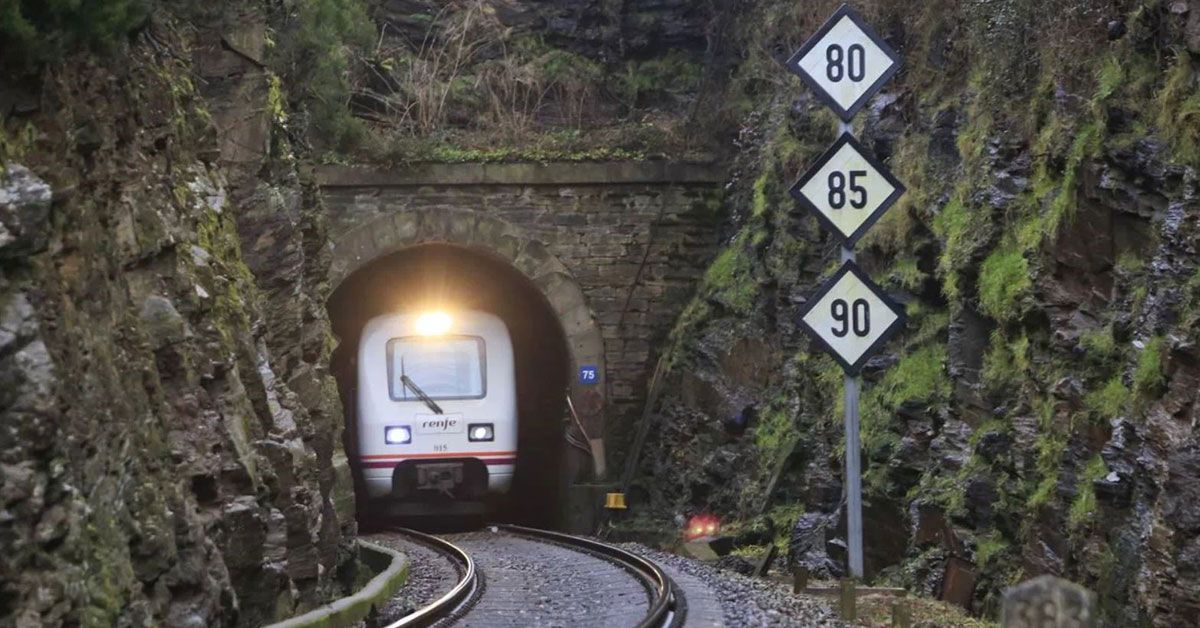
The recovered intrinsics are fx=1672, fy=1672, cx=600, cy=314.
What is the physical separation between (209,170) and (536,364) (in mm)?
13868

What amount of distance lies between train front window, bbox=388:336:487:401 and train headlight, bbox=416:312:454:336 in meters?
0.07

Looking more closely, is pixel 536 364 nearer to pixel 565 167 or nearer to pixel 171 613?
pixel 565 167

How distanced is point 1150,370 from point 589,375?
1235 centimetres

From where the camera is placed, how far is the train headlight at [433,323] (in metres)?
19.2

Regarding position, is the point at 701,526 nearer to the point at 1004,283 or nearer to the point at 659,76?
the point at 1004,283

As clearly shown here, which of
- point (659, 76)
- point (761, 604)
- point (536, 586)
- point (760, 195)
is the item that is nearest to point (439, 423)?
point (760, 195)

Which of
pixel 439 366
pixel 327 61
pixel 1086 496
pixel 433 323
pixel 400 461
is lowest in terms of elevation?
pixel 1086 496

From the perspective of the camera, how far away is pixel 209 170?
927 centimetres

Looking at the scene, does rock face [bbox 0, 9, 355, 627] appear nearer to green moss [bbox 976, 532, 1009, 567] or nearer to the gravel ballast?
the gravel ballast

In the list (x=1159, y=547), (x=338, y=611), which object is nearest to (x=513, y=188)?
(x=338, y=611)

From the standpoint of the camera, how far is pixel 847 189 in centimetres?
816

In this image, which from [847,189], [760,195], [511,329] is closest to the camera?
[847,189]

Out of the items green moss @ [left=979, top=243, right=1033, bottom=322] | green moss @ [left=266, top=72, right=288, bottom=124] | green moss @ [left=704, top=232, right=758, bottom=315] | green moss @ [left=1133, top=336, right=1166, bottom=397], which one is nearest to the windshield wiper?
green moss @ [left=704, top=232, right=758, bottom=315]

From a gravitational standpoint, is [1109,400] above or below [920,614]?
above
